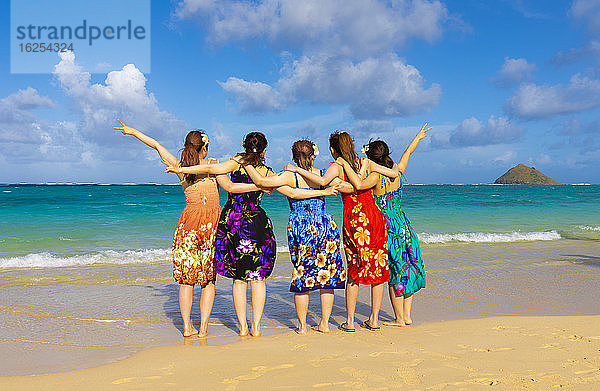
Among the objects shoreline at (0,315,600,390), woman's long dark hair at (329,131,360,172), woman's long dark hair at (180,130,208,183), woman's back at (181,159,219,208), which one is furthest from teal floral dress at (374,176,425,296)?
woman's long dark hair at (180,130,208,183)

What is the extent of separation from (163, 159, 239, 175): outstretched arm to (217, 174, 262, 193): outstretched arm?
0.06m

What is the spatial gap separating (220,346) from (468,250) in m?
9.33

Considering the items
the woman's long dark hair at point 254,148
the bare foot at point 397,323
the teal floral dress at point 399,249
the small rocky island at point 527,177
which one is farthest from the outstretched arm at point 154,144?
the small rocky island at point 527,177

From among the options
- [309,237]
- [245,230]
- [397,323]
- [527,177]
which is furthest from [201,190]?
[527,177]

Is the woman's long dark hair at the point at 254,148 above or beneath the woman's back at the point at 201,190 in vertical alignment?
above

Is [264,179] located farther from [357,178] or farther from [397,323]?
[397,323]

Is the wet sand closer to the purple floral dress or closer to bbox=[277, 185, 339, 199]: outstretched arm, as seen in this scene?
the purple floral dress

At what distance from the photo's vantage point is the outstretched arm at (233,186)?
4.36m

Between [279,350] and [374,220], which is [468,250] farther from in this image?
[279,350]

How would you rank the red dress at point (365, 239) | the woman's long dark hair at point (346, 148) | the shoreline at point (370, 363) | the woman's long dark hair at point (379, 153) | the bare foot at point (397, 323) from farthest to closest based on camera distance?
the bare foot at point (397, 323), the woman's long dark hair at point (379, 153), the red dress at point (365, 239), the woman's long dark hair at point (346, 148), the shoreline at point (370, 363)

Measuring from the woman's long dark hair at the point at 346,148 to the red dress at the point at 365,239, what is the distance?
0.34 metres

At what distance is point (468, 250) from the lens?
12.0 metres

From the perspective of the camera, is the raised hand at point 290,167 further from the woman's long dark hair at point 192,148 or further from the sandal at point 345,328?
the sandal at point 345,328

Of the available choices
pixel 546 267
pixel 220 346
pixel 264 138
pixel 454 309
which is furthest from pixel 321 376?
pixel 546 267
